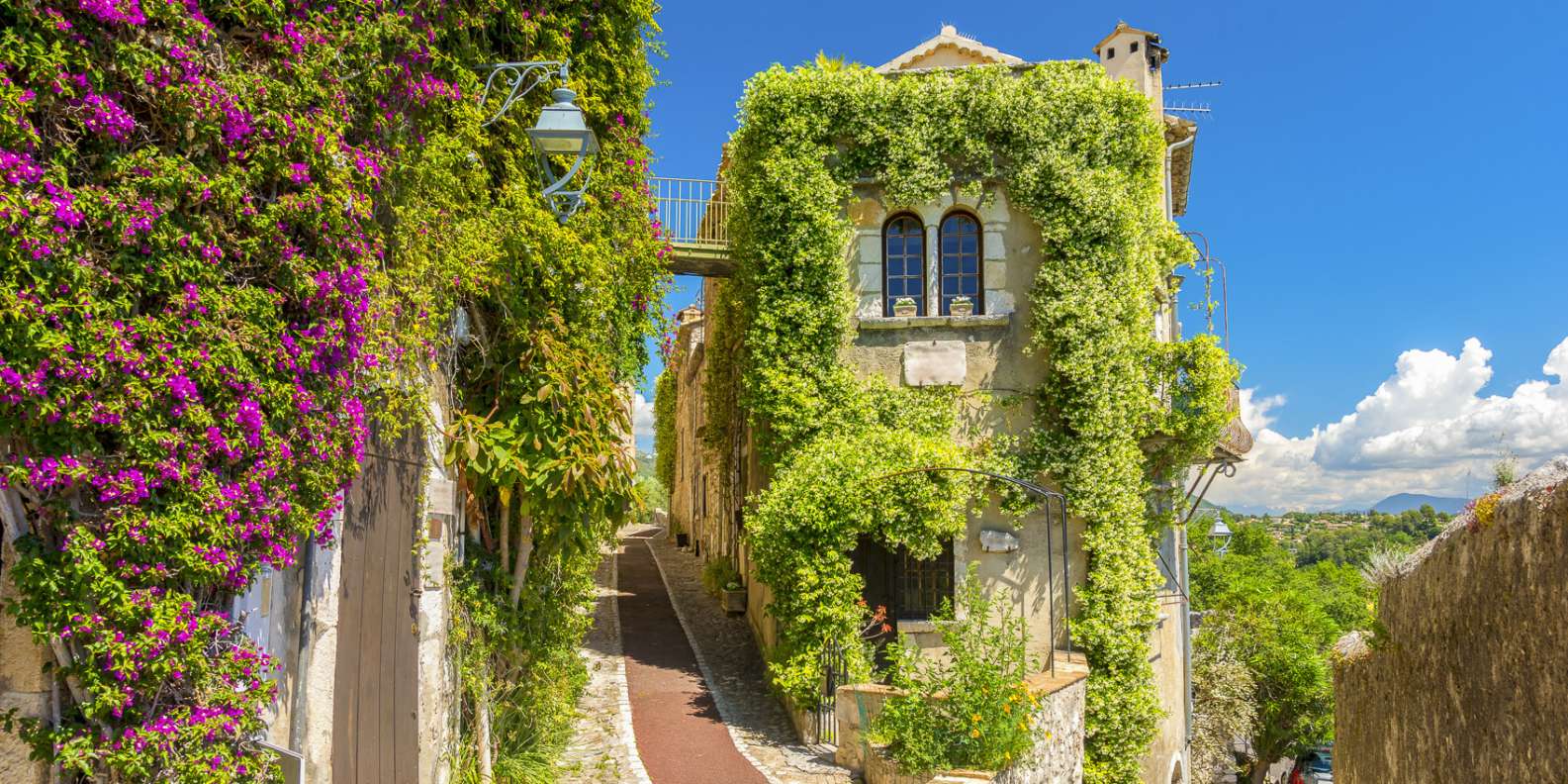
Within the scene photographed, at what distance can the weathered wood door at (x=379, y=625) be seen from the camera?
470cm

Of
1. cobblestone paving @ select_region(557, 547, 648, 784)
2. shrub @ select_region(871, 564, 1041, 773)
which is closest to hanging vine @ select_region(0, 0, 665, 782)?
cobblestone paving @ select_region(557, 547, 648, 784)

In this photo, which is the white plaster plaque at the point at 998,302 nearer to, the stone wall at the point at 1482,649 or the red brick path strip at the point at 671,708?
the red brick path strip at the point at 671,708

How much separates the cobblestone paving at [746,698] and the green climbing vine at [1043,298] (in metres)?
1.11

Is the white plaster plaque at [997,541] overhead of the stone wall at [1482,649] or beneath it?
beneath

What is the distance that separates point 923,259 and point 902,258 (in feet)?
0.90

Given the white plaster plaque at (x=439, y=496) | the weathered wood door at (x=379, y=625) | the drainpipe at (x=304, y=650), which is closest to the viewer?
the drainpipe at (x=304, y=650)

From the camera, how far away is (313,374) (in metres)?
3.77

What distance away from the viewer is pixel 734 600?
16812mm

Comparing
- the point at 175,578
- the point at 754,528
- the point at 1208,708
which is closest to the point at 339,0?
the point at 175,578

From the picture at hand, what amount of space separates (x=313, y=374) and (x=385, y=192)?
4.28ft

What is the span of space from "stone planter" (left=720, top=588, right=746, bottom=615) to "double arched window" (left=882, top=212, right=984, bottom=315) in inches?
242

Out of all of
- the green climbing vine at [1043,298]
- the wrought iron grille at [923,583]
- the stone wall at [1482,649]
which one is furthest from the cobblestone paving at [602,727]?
the stone wall at [1482,649]

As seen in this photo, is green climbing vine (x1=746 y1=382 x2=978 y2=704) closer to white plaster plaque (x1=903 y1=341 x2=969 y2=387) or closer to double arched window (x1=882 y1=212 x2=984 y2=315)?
white plaster plaque (x1=903 y1=341 x2=969 y2=387)

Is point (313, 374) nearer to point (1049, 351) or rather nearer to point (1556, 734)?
point (1556, 734)
